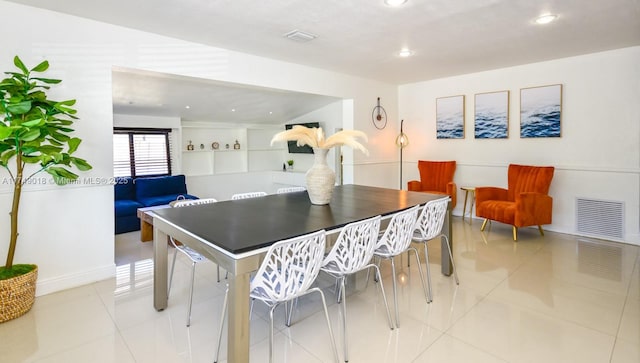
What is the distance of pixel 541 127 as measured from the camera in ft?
16.3

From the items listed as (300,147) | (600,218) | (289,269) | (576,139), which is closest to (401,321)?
(289,269)

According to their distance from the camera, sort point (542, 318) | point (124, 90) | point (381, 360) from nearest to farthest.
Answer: point (381, 360), point (542, 318), point (124, 90)

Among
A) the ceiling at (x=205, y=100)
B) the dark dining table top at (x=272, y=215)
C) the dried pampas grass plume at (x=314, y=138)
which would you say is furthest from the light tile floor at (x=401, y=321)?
the ceiling at (x=205, y=100)

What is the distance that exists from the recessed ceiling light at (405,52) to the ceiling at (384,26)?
0.21ft

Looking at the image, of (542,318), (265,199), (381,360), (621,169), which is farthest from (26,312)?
(621,169)

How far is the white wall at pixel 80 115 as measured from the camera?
288cm

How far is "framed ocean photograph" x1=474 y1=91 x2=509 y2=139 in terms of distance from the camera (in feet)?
17.4

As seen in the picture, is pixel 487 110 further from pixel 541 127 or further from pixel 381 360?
Result: pixel 381 360

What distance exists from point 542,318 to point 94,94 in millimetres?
4222

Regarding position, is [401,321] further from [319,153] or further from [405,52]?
[405,52]

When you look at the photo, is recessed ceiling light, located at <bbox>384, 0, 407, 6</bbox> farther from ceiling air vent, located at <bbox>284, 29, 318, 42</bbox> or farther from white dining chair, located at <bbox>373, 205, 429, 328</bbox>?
white dining chair, located at <bbox>373, 205, 429, 328</bbox>

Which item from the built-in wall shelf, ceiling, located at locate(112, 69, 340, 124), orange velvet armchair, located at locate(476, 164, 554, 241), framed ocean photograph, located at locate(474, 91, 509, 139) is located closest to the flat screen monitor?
ceiling, located at locate(112, 69, 340, 124)

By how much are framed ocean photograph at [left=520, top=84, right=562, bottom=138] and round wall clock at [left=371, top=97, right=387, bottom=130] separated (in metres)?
2.19

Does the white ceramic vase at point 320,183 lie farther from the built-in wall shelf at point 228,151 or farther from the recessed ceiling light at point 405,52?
→ the built-in wall shelf at point 228,151
